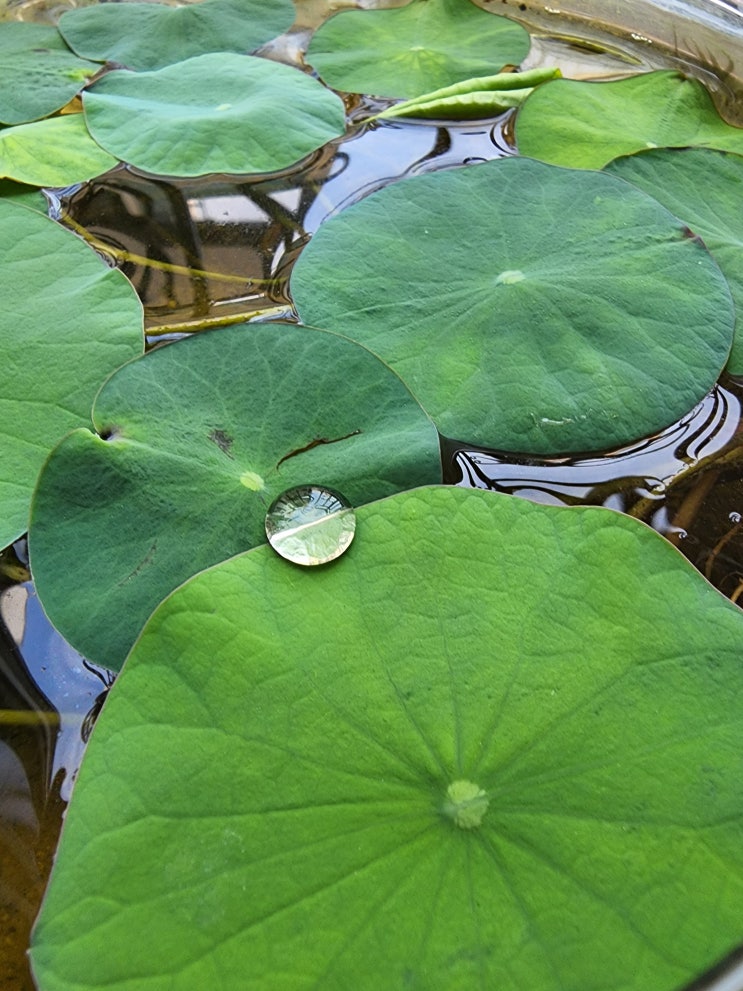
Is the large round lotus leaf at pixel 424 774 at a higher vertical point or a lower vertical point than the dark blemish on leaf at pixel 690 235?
lower

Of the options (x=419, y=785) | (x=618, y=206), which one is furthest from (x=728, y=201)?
(x=419, y=785)

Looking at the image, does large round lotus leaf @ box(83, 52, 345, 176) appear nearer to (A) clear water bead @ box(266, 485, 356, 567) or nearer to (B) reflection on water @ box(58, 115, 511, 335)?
(B) reflection on water @ box(58, 115, 511, 335)

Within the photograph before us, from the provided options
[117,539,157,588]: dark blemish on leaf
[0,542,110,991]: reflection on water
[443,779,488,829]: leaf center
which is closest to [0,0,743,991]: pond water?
[0,542,110,991]: reflection on water

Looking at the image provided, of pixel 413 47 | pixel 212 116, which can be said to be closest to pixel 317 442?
pixel 212 116

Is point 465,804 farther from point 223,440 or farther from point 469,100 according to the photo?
point 469,100

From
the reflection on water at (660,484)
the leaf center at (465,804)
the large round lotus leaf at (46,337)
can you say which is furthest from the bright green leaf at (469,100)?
the leaf center at (465,804)

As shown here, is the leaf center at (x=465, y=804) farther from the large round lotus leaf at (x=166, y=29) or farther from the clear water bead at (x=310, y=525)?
the large round lotus leaf at (x=166, y=29)
